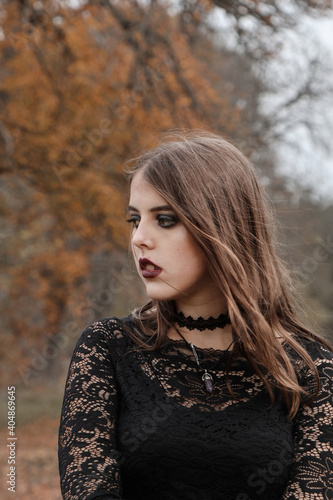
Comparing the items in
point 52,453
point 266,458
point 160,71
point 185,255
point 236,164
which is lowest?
point 52,453

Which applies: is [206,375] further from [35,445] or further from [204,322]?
[35,445]

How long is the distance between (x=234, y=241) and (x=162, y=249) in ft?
0.80

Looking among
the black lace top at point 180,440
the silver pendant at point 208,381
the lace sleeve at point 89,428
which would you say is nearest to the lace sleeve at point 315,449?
the black lace top at point 180,440

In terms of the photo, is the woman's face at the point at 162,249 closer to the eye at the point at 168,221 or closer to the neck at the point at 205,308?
the eye at the point at 168,221

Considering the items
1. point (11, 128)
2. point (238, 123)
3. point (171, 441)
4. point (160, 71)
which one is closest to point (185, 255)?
point (171, 441)

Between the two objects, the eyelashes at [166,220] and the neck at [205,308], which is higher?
the eyelashes at [166,220]

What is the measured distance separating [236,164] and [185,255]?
355mm

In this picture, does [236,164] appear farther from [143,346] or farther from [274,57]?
[274,57]

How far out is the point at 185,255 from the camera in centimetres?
202

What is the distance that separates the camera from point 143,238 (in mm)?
1983

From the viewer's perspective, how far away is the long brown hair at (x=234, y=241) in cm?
200

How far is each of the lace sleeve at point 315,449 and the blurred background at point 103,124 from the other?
4068 millimetres

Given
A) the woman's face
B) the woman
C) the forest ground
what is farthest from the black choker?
the forest ground

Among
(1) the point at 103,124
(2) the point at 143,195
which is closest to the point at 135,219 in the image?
(2) the point at 143,195
